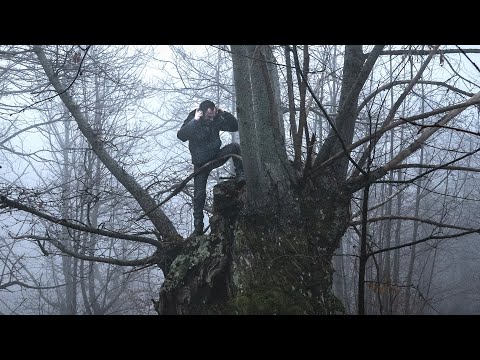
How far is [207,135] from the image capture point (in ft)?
20.7

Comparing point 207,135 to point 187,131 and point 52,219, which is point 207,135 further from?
point 52,219

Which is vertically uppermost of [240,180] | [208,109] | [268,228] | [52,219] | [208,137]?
[208,109]

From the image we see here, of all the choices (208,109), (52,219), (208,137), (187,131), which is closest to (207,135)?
(208,137)

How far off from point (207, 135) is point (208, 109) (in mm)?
399

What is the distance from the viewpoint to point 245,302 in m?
4.53

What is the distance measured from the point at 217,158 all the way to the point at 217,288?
171cm

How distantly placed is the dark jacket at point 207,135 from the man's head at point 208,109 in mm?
116

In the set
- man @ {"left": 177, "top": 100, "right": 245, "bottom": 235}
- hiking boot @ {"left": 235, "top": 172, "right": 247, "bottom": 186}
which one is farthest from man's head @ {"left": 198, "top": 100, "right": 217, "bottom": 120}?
hiking boot @ {"left": 235, "top": 172, "right": 247, "bottom": 186}

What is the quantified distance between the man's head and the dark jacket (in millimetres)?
116

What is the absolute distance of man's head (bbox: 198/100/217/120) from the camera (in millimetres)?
6043
